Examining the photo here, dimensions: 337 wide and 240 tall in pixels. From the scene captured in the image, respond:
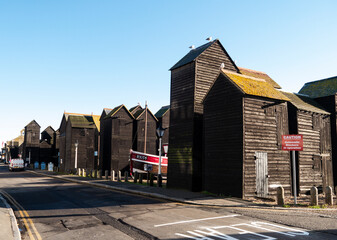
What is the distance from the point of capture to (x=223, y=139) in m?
17.4

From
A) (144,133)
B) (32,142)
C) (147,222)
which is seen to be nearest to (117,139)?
(144,133)

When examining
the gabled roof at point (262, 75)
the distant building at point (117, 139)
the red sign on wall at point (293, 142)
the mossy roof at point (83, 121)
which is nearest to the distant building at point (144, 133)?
the distant building at point (117, 139)

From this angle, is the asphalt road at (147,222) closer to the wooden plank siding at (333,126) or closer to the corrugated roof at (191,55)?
the corrugated roof at (191,55)

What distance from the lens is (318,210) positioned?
41.1 ft

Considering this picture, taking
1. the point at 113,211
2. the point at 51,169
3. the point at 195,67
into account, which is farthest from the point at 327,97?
the point at 51,169

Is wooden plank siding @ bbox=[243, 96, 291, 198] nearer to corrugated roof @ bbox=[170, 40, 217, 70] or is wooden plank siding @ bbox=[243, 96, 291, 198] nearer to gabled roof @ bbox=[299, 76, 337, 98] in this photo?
corrugated roof @ bbox=[170, 40, 217, 70]

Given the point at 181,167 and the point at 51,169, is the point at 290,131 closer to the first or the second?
the point at 181,167

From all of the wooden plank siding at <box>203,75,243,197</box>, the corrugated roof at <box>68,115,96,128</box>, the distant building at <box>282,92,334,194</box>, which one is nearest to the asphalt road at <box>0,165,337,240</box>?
the wooden plank siding at <box>203,75,243,197</box>

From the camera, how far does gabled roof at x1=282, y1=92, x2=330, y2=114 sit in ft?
70.4

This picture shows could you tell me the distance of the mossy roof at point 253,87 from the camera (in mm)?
17047

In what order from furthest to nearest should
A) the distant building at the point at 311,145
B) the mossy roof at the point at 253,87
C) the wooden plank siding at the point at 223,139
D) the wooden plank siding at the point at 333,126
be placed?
the wooden plank siding at the point at 333,126 < the distant building at the point at 311,145 < the mossy roof at the point at 253,87 < the wooden plank siding at the point at 223,139

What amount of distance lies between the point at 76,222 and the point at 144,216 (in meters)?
2.54

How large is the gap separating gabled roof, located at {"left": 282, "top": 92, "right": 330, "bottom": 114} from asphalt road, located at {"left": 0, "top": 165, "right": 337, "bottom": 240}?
12.5m

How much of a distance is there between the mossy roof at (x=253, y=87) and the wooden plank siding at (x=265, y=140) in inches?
14.2
